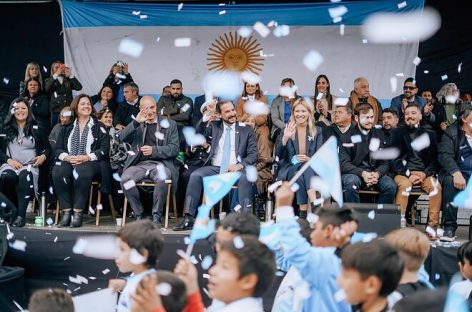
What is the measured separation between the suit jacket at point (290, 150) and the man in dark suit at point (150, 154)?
972mm

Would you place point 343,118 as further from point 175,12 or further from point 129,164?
point 175,12

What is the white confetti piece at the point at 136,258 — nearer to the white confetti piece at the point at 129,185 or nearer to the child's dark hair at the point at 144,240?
the child's dark hair at the point at 144,240

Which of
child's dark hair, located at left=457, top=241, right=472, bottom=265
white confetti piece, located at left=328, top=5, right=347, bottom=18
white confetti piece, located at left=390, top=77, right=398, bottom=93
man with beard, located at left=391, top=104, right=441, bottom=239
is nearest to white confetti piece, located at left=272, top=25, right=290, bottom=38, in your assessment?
white confetti piece, located at left=328, top=5, right=347, bottom=18

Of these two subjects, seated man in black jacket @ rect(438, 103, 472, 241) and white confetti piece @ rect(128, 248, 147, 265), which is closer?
white confetti piece @ rect(128, 248, 147, 265)

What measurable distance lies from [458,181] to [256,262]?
4.42m

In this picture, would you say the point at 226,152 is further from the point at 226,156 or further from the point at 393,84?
the point at 393,84

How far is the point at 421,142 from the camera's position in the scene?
746 cm

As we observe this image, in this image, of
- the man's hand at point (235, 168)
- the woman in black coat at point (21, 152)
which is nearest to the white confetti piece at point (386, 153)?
the man's hand at point (235, 168)

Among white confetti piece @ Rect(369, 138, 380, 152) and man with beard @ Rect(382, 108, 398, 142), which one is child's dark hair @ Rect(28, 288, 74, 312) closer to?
white confetti piece @ Rect(369, 138, 380, 152)

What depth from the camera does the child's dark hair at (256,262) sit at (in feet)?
9.97

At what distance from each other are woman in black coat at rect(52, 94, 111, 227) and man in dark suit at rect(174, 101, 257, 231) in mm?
939

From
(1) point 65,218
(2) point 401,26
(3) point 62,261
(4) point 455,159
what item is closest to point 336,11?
(2) point 401,26

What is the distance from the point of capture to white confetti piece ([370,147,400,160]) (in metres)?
7.34

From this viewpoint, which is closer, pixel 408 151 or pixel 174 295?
pixel 174 295
